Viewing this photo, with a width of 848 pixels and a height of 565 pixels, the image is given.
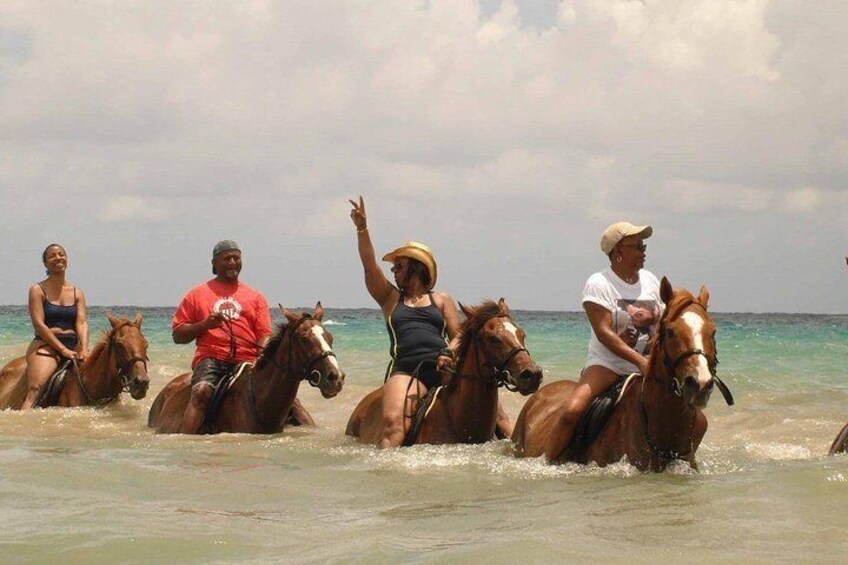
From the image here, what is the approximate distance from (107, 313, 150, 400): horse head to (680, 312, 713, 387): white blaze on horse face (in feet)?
20.8

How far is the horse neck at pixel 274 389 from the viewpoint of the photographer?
9.94 meters

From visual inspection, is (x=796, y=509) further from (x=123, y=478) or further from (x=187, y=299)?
(x=187, y=299)

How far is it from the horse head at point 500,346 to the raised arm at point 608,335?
89 centimetres

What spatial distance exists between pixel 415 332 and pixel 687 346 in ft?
9.97

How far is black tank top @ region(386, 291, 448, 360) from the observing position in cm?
905

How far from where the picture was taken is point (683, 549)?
505cm

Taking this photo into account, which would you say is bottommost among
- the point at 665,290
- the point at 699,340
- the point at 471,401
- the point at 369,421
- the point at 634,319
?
the point at 369,421

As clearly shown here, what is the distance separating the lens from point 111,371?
12.0m

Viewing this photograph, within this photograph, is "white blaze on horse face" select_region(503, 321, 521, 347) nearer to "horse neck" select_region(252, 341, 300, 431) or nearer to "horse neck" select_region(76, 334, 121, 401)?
"horse neck" select_region(252, 341, 300, 431)

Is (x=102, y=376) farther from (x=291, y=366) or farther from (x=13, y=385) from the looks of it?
(x=291, y=366)

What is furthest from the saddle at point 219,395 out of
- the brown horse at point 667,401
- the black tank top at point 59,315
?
the brown horse at point 667,401

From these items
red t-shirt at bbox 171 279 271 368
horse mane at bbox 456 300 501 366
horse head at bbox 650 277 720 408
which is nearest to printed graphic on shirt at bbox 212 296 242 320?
red t-shirt at bbox 171 279 271 368

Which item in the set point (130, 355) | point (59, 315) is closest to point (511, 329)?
point (130, 355)

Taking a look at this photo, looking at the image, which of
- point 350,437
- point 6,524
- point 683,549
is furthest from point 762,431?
point 6,524
